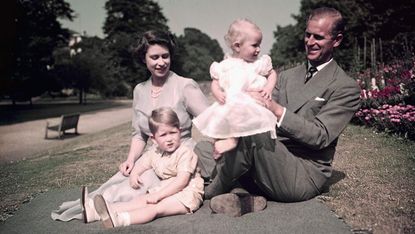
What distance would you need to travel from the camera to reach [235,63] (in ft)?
12.6

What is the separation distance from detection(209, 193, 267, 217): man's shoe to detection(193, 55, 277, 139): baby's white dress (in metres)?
0.64

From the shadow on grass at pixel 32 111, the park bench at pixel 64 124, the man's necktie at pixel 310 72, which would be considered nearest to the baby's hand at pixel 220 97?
the man's necktie at pixel 310 72

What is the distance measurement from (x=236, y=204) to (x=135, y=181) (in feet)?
3.42

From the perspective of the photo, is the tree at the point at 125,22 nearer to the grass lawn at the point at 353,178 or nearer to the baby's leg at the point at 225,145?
the grass lawn at the point at 353,178

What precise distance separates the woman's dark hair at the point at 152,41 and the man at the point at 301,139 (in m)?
1.20

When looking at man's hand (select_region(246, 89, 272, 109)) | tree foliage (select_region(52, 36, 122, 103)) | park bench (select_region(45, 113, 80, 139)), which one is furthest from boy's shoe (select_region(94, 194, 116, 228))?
tree foliage (select_region(52, 36, 122, 103))

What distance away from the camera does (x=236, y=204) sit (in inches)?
130

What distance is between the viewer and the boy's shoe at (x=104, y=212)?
10.6ft

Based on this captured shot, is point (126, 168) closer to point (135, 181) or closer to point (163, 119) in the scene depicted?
point (135, 181)

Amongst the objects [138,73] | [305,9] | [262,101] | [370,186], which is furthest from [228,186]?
[138,73]

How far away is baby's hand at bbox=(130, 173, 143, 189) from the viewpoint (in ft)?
12.2

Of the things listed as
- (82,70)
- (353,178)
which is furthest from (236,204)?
(82,70)

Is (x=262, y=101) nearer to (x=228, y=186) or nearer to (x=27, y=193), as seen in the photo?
(x=228, y=186)

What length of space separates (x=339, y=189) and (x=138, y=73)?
50.0 m
